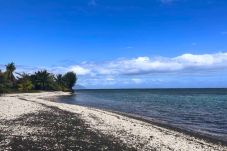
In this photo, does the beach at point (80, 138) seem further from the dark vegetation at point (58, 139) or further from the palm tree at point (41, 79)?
the palm tree at point (41, 79)

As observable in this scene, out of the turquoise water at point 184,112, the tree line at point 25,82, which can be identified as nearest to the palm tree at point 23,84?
the tree line at point 25,82

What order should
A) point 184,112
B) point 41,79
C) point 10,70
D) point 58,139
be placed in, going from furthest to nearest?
point 41,79 < point 10,70 < point 184,112 < point 58,139

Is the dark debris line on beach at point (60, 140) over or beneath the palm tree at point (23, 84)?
beneath

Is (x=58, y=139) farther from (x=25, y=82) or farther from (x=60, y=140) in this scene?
(x=25, y=82)

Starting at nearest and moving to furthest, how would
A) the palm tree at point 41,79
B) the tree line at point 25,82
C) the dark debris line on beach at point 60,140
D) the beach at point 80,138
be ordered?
the dark debris line on beach at point 60,140 → the beach at point 80,138 → the tree line at point 25,82 → the palm tree at point 41,79

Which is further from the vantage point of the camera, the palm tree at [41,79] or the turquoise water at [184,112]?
the palm tree at [41,79]

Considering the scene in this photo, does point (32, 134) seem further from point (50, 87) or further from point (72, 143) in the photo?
point (50, 87)

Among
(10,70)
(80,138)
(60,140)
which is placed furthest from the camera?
(10,70)

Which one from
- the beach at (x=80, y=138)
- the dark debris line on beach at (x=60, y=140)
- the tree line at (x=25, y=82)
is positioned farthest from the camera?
the tree line at (x=25, y=82)

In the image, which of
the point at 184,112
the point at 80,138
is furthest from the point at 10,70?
the point at 80,138

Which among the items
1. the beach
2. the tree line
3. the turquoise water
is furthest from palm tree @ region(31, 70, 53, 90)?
the beach

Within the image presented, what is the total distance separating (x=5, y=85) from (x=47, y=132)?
104 meters

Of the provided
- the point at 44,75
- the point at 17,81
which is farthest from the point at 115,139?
the point at 44,75

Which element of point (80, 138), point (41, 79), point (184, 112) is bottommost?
point (184, 112)
